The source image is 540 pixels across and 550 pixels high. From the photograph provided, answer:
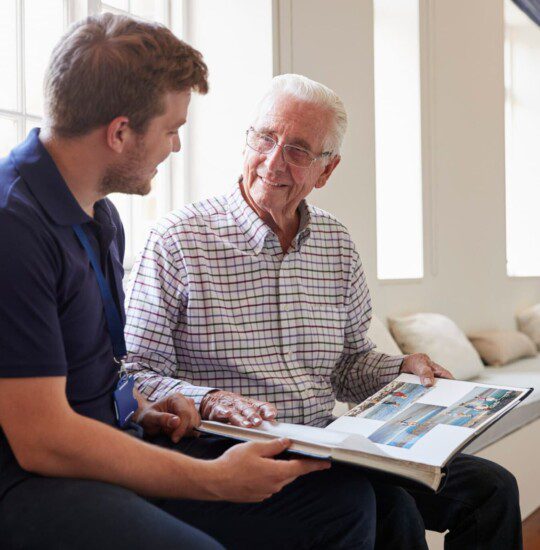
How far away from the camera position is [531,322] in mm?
4941

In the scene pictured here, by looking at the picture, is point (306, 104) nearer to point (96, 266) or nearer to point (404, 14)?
point (96, 266)

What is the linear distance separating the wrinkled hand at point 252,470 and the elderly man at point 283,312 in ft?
0.99

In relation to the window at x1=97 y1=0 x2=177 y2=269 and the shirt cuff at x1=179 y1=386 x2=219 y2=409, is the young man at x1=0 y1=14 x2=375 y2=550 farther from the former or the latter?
the window at x1=97 y1=0 x2=177 y2=269

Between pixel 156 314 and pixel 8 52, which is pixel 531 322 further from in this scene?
pixel 156 314

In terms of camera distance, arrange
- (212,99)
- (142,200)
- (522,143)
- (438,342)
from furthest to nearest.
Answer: (522,143), (438,342), (212,99), (142,200)

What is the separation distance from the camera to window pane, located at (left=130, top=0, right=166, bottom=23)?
280 centimetres

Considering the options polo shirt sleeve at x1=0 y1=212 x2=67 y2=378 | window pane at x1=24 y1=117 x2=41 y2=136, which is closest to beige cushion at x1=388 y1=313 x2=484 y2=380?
window pane at x1=24 y1=117 x2=41 y2=136

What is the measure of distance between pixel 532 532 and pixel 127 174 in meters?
2.65

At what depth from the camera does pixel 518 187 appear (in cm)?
581

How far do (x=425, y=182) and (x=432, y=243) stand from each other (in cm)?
32

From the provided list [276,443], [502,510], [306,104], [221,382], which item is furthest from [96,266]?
[502,510]

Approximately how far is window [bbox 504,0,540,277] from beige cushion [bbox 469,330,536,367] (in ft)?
5.16

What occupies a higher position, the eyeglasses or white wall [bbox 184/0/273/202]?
white wall [bbox 184/0/273/202]

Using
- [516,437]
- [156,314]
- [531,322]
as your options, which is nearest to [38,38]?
[156,314]
